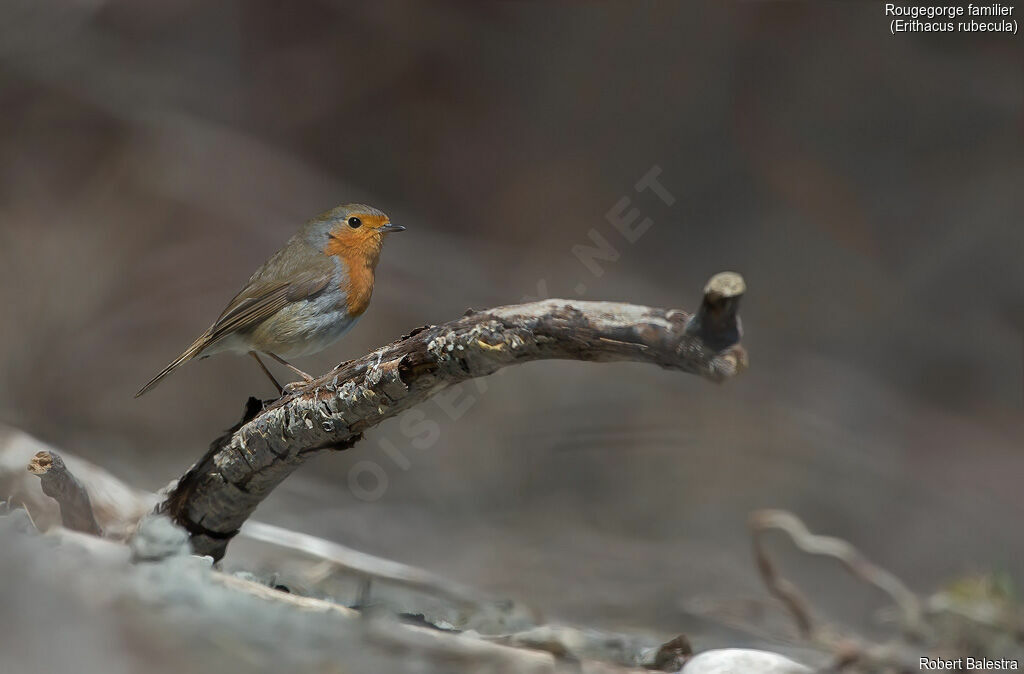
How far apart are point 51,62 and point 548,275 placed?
8.07 ft

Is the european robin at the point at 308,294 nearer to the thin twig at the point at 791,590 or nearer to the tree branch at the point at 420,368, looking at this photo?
the tree branch at the point at 420,368

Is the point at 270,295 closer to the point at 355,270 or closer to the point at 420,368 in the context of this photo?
the point at 355,270

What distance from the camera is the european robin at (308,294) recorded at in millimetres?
2035

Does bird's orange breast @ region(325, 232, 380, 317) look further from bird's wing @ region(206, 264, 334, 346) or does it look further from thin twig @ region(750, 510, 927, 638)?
thin twig @ region(750, 510, 927, 638)

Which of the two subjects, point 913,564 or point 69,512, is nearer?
point 69,512

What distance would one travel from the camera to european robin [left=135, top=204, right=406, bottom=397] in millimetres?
2035

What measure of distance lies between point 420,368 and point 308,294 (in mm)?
694

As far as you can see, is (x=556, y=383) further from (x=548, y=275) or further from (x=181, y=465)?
(x=181, y=465)

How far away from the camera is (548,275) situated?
4.18 m

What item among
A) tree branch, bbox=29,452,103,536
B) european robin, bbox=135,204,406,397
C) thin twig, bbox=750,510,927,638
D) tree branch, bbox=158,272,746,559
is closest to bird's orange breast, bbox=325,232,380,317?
european robin, bbox=135,204,406,397

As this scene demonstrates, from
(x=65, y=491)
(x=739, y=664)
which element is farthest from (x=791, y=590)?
(x=65, y=491)

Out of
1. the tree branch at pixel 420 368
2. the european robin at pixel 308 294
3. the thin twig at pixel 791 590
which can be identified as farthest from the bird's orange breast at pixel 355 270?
the thin twig at pixel 791 590

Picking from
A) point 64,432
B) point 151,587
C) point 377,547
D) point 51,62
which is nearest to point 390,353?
point 151,587

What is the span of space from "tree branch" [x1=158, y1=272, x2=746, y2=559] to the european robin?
1.27 ft
